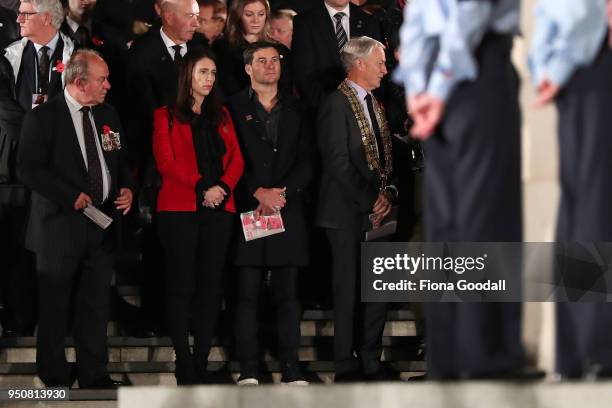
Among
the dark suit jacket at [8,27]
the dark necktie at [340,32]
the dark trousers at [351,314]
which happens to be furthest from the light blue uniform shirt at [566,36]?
the dark suit jacket at [8,27]

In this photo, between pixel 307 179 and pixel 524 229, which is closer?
pixel 524 229

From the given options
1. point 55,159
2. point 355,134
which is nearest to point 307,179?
point 355,134

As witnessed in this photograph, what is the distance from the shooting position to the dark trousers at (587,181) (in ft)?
15.4

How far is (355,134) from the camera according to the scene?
7.57 m

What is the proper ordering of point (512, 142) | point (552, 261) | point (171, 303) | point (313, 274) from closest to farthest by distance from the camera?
point (512, 142)
point (552, 261)
point (171, 303)
point (313, 274)

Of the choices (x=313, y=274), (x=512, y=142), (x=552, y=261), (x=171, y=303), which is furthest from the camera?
(x=313, y=274)

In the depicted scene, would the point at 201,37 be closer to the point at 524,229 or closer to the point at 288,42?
the point at 288,42

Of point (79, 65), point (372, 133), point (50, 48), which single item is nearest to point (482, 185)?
point (372, 133)

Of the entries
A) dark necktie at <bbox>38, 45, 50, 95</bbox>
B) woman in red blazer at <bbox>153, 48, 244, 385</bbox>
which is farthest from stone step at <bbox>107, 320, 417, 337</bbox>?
dark necktie at <bbox>38, 45, 50, 95</bbox>

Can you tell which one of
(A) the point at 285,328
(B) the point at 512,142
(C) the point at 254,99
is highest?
(C) the point at 254,99

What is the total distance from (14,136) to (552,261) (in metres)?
3.76

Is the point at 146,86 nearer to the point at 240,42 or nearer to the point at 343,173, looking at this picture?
the point at 240,42

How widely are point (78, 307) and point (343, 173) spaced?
1586 millimetres

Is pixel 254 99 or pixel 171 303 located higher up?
pixel 254 99
